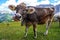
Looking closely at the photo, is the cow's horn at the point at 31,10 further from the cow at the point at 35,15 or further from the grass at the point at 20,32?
the grass at the point at 20,32

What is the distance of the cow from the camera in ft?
8.11

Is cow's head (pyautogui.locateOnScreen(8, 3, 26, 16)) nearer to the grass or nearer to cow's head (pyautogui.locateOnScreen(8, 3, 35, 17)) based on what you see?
cow's head (pyautogui.locateOnScreen(8, 3, 35, 17))

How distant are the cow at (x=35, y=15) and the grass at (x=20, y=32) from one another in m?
0.05

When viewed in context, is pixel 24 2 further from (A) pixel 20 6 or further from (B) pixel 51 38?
(B) pixel 51 38

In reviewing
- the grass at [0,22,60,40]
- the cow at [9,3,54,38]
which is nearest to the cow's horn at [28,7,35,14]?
the cow at [9,3,54,38]

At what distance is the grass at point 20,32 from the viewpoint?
2.50 metres

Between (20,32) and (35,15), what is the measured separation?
27cm

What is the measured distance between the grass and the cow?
0.05 meters

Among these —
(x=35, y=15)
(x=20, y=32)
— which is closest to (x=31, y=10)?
(x=35, y=15)

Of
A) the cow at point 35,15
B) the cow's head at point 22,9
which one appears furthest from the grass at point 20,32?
the cow's head at point 22,9

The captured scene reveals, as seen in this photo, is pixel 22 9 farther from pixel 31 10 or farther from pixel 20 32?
pixel 20 32

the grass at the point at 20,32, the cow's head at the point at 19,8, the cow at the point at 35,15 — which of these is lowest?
the grass at the point at 20,32

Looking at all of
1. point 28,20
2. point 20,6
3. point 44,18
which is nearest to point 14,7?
point 20,6

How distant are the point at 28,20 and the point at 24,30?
0.42ft
